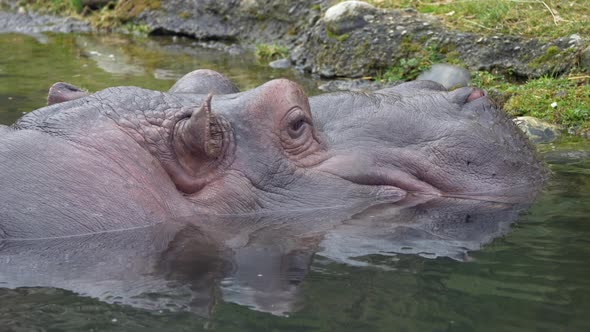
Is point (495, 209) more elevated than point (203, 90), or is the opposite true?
point (203, 90)

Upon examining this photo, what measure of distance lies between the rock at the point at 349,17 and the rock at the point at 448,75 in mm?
1425

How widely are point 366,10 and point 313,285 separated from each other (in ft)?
23.3

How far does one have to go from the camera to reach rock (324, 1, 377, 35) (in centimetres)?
1050

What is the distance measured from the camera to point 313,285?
3807 millimetres

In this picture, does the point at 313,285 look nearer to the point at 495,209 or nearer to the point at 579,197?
the point at 495,209

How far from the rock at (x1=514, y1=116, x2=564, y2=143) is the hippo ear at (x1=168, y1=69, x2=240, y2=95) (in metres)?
3.06

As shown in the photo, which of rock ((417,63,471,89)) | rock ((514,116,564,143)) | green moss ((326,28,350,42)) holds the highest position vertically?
green moss ((326,28,350,42))

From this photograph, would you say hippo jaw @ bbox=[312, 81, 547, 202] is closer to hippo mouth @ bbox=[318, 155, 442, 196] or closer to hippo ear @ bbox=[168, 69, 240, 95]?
hippo mouth @ bbox=[318, 155, 442, 196]

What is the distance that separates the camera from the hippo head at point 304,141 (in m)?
4.54

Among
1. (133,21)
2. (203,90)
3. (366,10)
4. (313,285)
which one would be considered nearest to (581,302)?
(313,285)

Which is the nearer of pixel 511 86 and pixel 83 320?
pixel 83 320

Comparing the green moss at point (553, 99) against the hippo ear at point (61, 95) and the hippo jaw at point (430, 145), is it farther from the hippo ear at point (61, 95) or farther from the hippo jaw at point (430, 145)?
the hippo ear at point (61, 95)

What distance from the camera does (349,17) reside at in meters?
10.6

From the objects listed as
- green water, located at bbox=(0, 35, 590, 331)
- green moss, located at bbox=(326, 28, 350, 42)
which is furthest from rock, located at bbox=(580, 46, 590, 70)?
green water, located at bbox=(0, 35, 590, 331)
